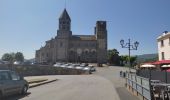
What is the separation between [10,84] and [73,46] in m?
116

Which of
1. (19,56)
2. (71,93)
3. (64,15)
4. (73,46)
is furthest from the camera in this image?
(19,56)

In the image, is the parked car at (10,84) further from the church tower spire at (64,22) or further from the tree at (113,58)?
the tree at (113,58)

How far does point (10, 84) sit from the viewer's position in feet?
52.2

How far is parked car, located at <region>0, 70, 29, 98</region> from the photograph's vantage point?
15070 mm

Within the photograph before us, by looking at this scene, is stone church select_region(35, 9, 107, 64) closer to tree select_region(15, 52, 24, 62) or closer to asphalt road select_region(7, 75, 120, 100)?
tree select_region(15, 52, 24, 62)

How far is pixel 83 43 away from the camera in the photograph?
438 feet

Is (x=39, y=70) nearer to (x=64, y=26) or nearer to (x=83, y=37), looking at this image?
(x=64, y=26)

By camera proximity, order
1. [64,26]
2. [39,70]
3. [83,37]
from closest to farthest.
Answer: [39,70] → [64,26] → [83,37]

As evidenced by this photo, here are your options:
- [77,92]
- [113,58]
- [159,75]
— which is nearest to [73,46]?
[113,58]

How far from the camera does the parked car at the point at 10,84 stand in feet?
49.4

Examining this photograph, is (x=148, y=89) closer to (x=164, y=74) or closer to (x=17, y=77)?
(x=17, y=77)

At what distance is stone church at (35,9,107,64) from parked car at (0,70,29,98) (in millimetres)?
106165

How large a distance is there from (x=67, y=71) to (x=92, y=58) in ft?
209

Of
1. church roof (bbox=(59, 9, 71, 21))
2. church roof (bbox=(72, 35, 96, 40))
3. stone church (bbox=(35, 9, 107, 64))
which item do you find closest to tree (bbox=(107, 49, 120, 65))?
stone church (bbox=(35, 9, 107, 64))
